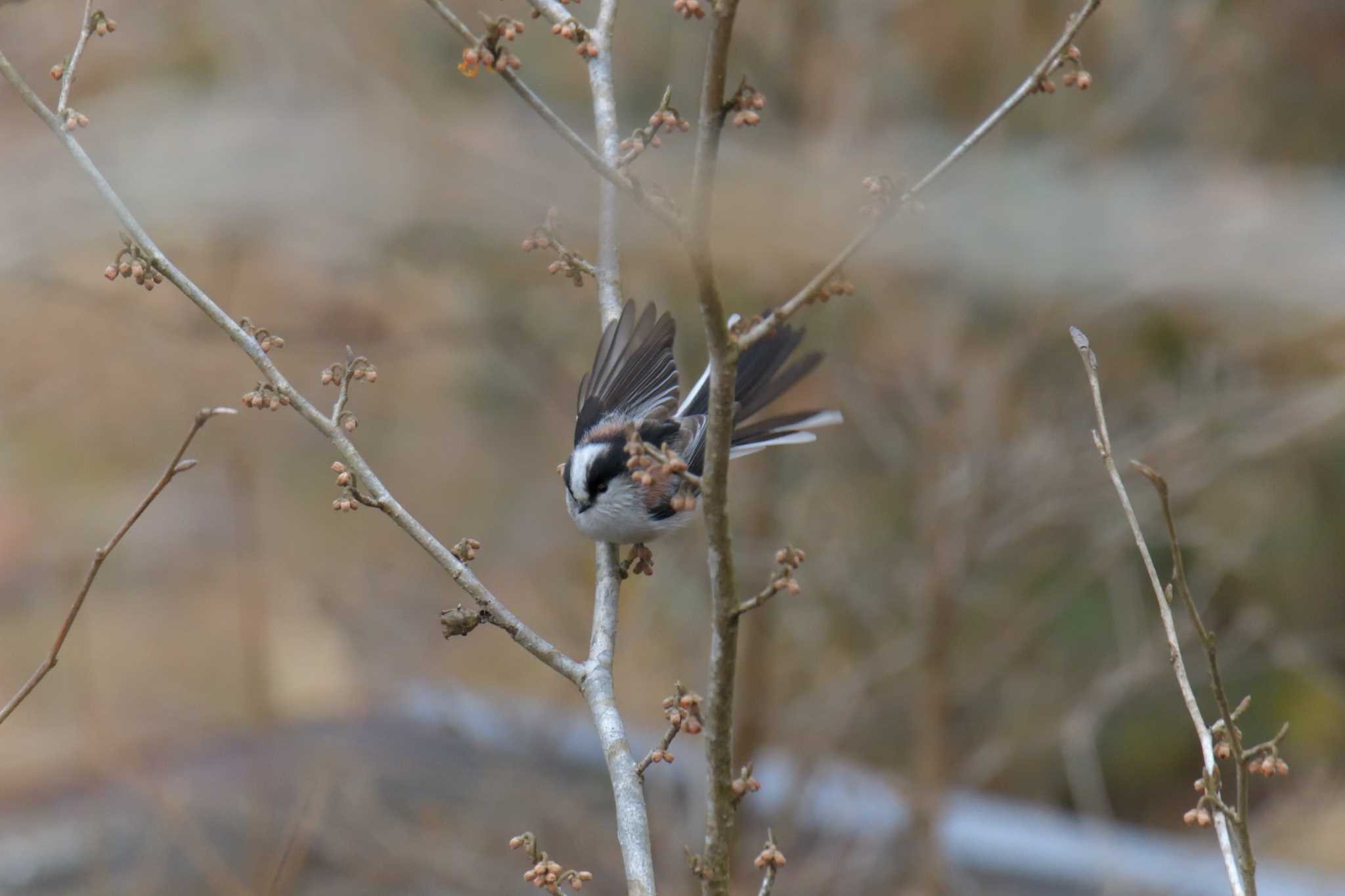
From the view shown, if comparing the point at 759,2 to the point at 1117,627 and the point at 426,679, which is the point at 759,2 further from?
the point at 1117,627

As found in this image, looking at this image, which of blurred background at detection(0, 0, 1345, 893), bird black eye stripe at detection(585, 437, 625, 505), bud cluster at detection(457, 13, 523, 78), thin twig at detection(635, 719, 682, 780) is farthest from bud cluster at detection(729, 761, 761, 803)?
blurred background at detection(0, 0, 1345, 893)

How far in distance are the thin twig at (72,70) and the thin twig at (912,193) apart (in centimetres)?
104

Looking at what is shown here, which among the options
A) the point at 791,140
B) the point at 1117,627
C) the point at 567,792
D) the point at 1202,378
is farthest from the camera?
the point at 1117,627

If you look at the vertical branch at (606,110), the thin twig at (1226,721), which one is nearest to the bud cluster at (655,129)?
the vertical branch at (606,110)

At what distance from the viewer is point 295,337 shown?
5039 millimetres

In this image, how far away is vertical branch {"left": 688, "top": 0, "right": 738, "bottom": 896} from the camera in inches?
49.8

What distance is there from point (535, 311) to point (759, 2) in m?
1.68

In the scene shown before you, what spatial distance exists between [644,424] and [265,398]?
1.16 m

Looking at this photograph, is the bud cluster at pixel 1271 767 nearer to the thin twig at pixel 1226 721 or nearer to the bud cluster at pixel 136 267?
the thin twig at pixel 1226 721

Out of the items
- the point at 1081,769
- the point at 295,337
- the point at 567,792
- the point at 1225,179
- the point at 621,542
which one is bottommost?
the point at 621,542

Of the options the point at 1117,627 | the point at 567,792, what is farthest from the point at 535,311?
the point at 1117,627

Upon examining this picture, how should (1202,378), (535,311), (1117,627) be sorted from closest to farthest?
(1202,378) → (535,311) → (1117,627)

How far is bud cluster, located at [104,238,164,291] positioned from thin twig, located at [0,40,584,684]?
0.02 meters

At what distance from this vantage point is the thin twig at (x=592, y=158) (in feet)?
4.41
